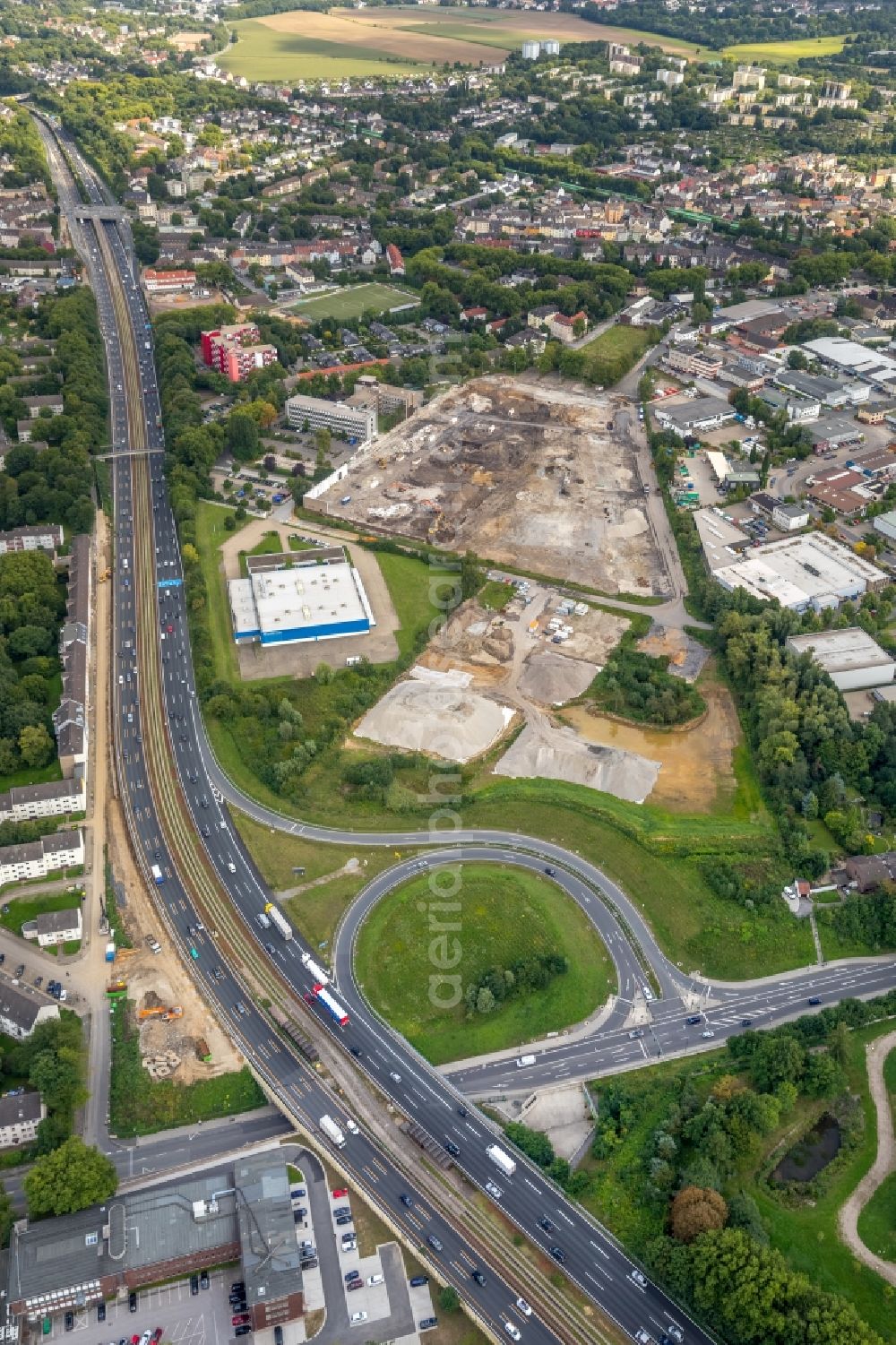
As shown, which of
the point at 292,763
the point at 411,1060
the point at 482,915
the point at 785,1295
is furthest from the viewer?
the point at 292,763

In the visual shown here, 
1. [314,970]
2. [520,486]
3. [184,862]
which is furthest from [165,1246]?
[520,486]

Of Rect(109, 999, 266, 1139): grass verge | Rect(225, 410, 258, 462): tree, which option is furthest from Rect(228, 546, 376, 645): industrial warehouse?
Rect(109, 999, 266, 1139): grass verge

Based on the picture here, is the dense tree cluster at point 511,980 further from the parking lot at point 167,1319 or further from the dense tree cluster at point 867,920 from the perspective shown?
the parking lot at point 167,1319

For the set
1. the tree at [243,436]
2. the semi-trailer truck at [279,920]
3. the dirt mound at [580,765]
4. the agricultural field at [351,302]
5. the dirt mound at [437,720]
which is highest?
the agricultural field at [351,302]

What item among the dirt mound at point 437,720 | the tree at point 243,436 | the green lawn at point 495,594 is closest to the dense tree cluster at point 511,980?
the dirt mound at point 437,720

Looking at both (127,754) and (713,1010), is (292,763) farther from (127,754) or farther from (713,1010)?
(713,1010)

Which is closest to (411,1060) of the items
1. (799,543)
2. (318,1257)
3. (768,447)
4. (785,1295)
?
(318,1257)

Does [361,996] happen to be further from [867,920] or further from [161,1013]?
[867,920]
